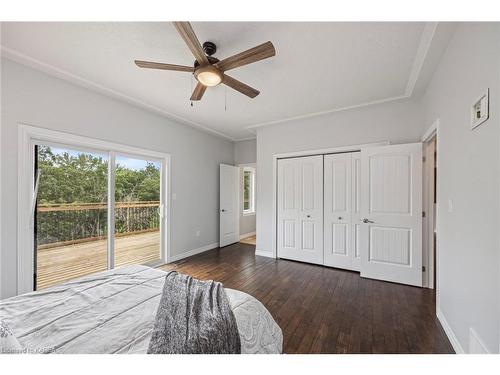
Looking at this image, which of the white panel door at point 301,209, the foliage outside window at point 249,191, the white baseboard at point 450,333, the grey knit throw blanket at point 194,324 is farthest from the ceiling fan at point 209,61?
the foliage outside window at point 249,191

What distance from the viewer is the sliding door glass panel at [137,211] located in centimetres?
313

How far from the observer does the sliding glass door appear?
2.41 m

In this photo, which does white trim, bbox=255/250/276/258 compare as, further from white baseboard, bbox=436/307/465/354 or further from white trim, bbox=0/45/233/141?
white trim, bbox=0/45/233/141

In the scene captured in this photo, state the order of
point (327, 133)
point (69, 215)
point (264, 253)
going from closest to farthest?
point (69, 215), point (327, 133), point (264, 253)

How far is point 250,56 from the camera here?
63.1 inches

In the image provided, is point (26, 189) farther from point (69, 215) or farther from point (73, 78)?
point (73, 78)

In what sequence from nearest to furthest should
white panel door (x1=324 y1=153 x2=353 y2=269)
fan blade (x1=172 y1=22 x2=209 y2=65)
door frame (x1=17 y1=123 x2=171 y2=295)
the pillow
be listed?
the pillow
fan blade (x1=172 y1=22 x2=209 y2=65)
door frame (x1=17 y1=123 x2=171 y2=295)
white panel door (x1=324 y1=153 x2=353 y2=269)

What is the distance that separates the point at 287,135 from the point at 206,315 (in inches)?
136

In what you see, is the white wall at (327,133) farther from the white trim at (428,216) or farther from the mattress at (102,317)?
the mattress at (102,317)

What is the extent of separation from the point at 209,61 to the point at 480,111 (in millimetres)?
1955

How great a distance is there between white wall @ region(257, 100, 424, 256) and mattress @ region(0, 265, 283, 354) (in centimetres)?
284

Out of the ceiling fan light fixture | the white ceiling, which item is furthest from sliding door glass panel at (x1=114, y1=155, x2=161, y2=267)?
the ceiling fan light fixture

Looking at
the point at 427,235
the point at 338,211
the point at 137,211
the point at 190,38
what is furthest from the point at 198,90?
the point at 427,235
